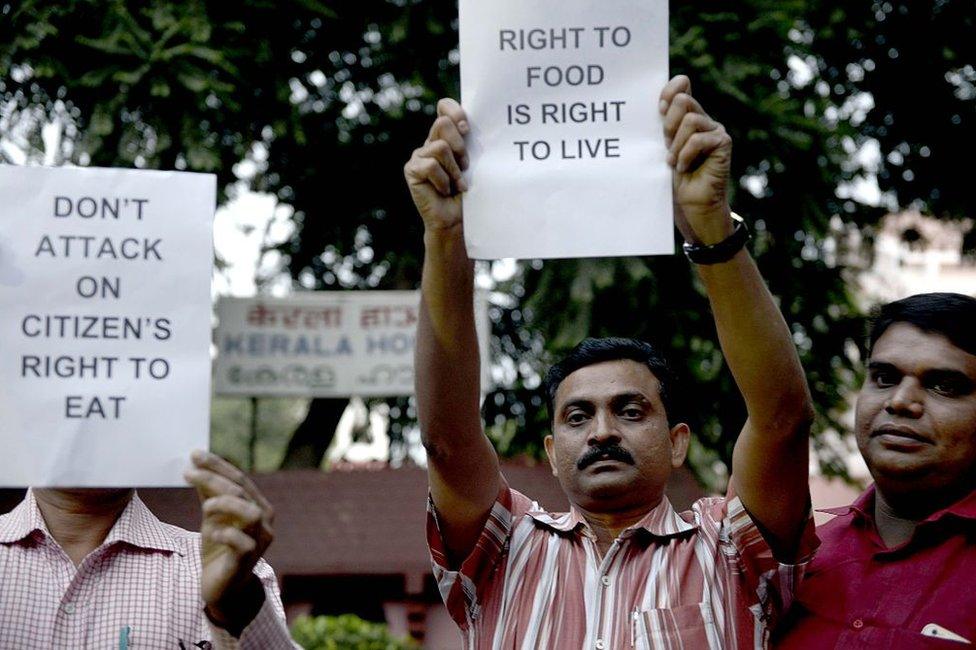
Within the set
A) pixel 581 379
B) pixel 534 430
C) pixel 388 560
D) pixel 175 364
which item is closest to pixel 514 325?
pixel 534 430

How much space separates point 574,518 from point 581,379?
0.31 metres

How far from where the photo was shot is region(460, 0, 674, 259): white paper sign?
2346mm

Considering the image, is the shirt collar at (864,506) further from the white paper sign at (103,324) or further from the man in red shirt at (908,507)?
the white paper sign at (103,324)

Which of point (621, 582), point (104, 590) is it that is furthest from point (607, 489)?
point (104, 590)

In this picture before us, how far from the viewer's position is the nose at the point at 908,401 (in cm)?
268

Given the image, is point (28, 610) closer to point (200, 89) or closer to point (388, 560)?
point (200, 89)

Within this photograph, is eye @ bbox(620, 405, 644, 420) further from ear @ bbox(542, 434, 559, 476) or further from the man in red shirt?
the man in red shirt

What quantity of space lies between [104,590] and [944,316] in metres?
1.78

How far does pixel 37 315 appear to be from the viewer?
7.35 ft

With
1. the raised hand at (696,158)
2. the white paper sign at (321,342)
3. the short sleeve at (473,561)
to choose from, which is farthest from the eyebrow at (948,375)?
the white paper sign at (321,342)

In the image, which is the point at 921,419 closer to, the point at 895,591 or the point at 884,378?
the point at 884,378

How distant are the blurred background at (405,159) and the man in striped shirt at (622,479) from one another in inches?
158

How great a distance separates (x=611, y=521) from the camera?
276 centimetres

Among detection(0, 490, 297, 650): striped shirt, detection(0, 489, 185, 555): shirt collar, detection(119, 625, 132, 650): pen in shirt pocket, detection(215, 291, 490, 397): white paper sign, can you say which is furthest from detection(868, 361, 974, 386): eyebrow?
detection(215, 291, 490, 397): white paper sign
